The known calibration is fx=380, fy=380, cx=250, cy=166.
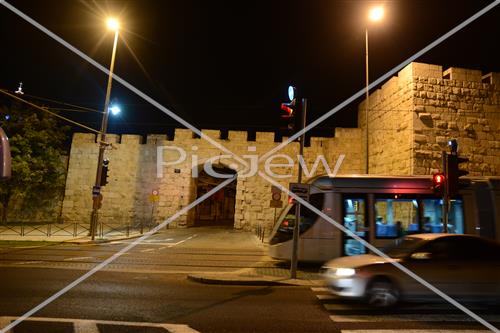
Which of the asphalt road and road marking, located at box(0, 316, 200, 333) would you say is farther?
the asphalt road

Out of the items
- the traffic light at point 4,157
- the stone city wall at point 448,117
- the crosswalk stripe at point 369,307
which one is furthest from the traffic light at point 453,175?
the traffic light at point 4,157

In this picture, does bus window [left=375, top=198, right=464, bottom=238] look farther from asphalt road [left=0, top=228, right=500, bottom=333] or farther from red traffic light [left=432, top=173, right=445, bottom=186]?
asphalt road [left=0, top=228, right=500, bottom=333]

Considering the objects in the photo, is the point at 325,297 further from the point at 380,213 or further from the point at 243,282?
the point at 380,213

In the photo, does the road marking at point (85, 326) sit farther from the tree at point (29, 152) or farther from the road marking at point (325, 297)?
the tree at point (29, 152)

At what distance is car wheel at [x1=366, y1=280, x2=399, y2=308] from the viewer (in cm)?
665

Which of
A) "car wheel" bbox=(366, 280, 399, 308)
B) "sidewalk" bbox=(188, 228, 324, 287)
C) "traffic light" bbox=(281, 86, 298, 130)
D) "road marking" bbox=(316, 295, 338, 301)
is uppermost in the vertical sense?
"traffic light" bbox=(281, 86, 298, 130)

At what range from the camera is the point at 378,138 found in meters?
22.3

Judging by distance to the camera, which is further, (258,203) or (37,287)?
(258,203)

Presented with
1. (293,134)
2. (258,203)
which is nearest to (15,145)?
(258,203)

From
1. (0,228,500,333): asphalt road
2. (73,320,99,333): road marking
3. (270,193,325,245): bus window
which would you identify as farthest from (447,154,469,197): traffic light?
(73,320,99,333): road marking

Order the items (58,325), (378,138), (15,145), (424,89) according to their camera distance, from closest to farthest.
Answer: (58,325), (424,89), (378,138), (15,145)

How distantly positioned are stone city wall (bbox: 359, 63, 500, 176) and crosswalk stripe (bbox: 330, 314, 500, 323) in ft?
42.5

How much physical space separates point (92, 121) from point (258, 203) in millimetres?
14269

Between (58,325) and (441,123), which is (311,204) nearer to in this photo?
(58,325)
